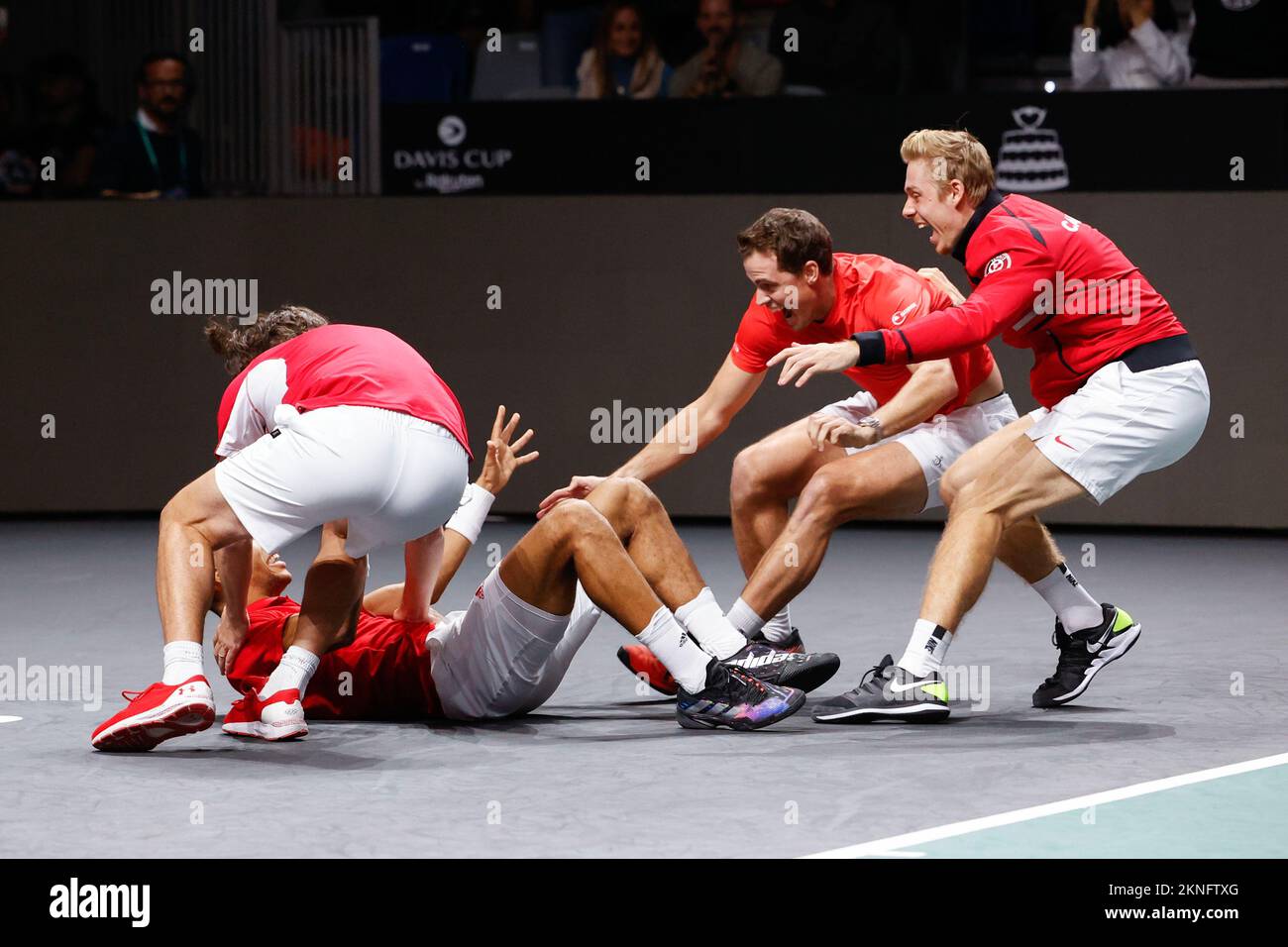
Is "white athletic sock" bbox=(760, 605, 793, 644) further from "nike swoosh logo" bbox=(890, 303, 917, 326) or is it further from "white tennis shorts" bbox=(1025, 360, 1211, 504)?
"white tennis shorts" bbox=(1025, 360, 1211, 504)

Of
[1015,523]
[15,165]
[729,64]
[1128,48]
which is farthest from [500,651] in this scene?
[15,165]

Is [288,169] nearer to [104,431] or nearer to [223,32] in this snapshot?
[223,32]

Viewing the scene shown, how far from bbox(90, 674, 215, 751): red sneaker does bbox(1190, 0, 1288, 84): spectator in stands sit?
25.0 ft

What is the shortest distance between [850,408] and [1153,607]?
206cm

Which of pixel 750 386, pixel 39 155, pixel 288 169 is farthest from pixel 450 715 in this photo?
pixel 39 155

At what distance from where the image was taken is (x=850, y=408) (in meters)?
6.65

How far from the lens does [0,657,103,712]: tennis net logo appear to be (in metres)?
5.95

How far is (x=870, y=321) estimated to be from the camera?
6129mm

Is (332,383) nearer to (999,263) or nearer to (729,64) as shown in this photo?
(999,263)

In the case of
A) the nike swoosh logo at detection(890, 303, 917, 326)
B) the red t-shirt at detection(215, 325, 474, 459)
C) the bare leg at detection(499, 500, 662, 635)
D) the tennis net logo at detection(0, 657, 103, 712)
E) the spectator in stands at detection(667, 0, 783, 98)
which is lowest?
the tennis net logo at detection(0, 657, 103, 712)

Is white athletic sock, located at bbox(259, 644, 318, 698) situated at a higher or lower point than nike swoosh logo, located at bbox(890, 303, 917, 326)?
lower

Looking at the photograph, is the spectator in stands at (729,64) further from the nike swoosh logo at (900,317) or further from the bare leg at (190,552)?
the bare leg at (190,552)

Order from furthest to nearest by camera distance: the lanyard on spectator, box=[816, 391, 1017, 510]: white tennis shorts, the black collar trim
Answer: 1. the lanyard on spectator
2. box=[816, 391, 1017, 510]: white tennis shorts
3. the black collar trim

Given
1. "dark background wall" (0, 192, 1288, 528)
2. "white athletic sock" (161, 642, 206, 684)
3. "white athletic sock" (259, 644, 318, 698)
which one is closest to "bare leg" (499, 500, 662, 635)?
"white athletic sock" (259, 644, 318, 698)
